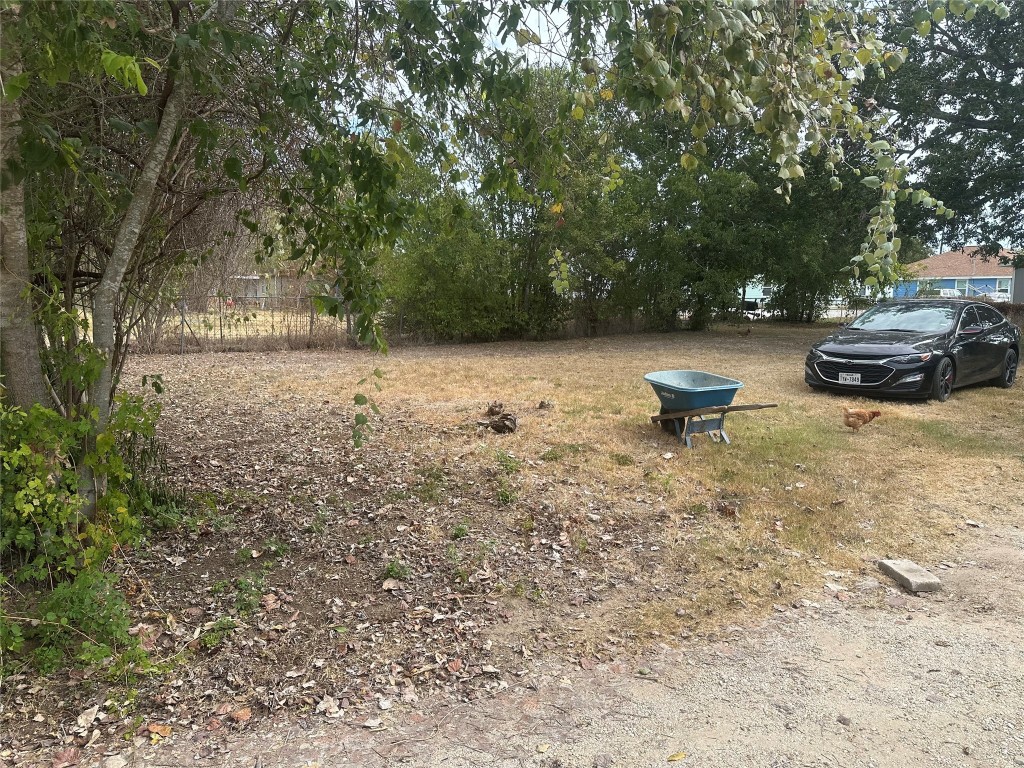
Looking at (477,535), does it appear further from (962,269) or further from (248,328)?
(962,269)

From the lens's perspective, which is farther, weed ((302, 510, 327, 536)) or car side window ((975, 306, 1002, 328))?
car side window ((975, 306, 1002, 328))

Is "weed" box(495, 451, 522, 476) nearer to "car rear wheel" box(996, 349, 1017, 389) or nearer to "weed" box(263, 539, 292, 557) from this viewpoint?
"weed" box(263, 539, 292, 557)

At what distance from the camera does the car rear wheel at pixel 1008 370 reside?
36.2ft

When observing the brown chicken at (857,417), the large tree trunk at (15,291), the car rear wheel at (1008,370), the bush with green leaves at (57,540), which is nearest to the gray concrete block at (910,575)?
the brown chicken at (857,417)

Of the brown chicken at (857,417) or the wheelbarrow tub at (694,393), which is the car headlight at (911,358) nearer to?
the brown chicken at (857,417)

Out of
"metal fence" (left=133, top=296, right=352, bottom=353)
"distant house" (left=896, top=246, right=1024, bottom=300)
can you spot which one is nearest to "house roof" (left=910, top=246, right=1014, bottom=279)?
"distant house" (left=896, top=246, right=1024, bottom=300)

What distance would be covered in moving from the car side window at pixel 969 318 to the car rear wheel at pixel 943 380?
75cm

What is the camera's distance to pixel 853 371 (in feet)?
32.2

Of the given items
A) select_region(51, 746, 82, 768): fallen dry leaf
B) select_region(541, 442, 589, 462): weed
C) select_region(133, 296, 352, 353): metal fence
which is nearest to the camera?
select_region(51, 746, 82, 768): fallen dry leaf

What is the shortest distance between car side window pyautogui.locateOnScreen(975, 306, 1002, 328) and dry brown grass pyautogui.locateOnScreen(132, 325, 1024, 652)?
1.07 meters

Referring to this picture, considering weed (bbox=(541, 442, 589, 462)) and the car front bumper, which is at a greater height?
the car front bumper

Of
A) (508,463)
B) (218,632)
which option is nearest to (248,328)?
(508,463)

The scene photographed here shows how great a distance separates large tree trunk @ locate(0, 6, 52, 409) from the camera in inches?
112

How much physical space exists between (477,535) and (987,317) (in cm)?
1029
